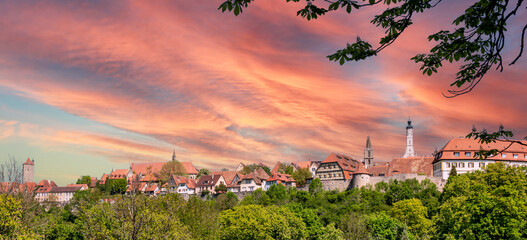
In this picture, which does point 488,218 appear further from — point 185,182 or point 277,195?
point 185,182

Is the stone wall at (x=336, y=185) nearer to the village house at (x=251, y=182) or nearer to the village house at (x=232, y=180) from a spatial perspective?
the village house at (x=251, y=182)

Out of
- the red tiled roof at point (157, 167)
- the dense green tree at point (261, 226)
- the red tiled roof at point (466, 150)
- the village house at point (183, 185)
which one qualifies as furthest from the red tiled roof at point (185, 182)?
the red tiled roof at point (466, 150)

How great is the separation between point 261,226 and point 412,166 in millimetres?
53794

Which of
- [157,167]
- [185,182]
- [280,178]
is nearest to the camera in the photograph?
[280,178]

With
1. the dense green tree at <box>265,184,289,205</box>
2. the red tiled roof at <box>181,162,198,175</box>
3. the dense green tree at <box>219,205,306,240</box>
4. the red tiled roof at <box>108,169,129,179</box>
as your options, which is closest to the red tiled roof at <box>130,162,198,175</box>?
the red tiled roof at <box>181,162,198,175</box>

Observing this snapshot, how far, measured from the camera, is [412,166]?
334ft

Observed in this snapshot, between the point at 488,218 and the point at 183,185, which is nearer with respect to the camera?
the point at 488,218

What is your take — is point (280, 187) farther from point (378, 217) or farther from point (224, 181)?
point (378, 217)

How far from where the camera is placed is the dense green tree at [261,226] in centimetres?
6278

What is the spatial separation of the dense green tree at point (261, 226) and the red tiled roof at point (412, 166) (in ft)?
132

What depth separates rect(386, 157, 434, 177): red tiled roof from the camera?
100m

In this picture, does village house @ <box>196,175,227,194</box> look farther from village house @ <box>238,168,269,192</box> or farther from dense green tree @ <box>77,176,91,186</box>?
dense green tree @ <box>77,176,91,186</box>

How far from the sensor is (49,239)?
6694 centimetres

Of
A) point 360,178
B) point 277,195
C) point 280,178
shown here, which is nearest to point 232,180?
point 280,178
